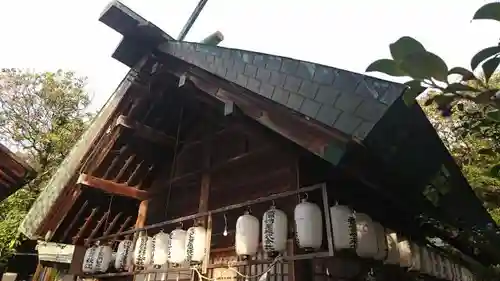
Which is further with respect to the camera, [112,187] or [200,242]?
[112,187]

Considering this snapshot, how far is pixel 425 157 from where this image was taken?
4.84 meters

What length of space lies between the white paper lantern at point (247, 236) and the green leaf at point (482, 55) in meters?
3.15

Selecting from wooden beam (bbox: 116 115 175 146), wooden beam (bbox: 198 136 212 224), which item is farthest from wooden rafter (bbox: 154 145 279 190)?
wooden beam (bbox: 116 115 175 146)

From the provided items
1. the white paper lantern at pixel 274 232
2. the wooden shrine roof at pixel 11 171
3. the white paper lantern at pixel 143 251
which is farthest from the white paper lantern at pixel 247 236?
the wooden shrine roof at pixel 11 171

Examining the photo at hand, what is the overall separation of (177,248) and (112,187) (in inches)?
75.7

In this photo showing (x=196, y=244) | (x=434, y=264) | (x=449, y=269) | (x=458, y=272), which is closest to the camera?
(x=196, y=244)

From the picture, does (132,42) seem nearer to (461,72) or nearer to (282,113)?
(282,113)

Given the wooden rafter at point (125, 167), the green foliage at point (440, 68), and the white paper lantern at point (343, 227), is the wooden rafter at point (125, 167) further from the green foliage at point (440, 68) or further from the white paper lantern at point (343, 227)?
the green foliage at point (440, 68)

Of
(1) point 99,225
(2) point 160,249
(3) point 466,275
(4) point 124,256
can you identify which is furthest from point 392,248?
(1) point 99,225

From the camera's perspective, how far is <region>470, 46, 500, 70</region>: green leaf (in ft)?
5.23

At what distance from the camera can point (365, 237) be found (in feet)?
12.9

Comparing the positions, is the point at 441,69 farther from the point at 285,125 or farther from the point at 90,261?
the point at 90,261

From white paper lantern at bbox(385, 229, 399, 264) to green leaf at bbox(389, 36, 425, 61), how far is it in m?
3.39

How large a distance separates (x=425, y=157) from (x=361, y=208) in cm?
112
